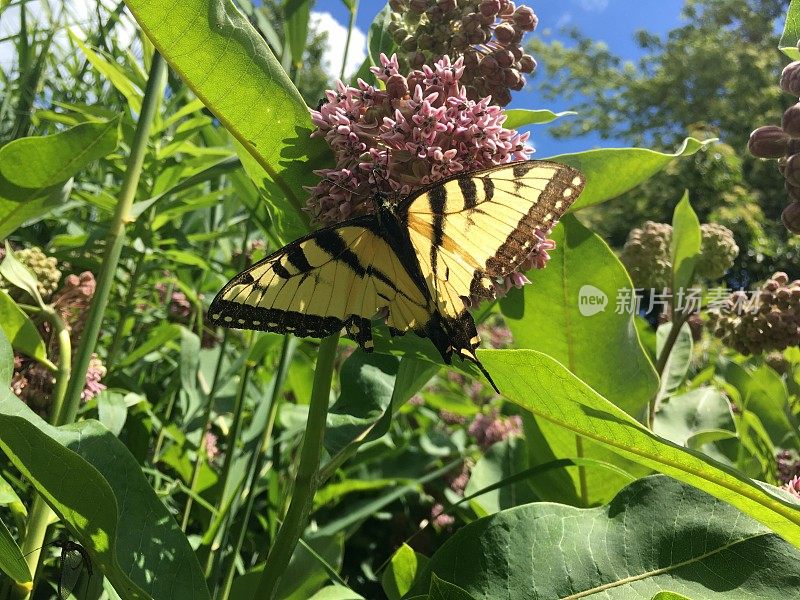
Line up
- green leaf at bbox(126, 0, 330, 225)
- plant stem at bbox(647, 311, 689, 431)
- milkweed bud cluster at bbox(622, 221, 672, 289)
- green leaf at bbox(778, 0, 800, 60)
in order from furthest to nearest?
milkweed bud cluster at bbox(622, 221, 672, 289)
plant stem at bbox(647, 311, 689, 431)
green leaf at bbox(778, 0, 800, 60)
green leaf at bbox(126, 0, 330, 225)

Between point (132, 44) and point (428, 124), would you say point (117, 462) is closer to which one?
point (428, 124)

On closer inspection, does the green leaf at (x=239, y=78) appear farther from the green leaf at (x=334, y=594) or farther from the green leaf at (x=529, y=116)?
the green leaf at (x=334, y=594)

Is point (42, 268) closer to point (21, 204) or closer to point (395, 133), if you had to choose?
point (21, 204)

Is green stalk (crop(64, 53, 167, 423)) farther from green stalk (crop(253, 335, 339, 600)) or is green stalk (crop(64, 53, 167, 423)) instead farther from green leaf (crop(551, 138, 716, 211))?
green leaf (crop(551, 138, 716, 211))

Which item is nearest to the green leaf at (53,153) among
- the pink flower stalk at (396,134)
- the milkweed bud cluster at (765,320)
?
the pink flower stalk at (396,134)

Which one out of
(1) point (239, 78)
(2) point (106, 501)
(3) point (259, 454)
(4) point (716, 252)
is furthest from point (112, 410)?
(4) point (716, 252)

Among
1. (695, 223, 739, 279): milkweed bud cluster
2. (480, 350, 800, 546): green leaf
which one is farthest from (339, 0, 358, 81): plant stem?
(695, 223, 739, 279): milkweed bud cluster
